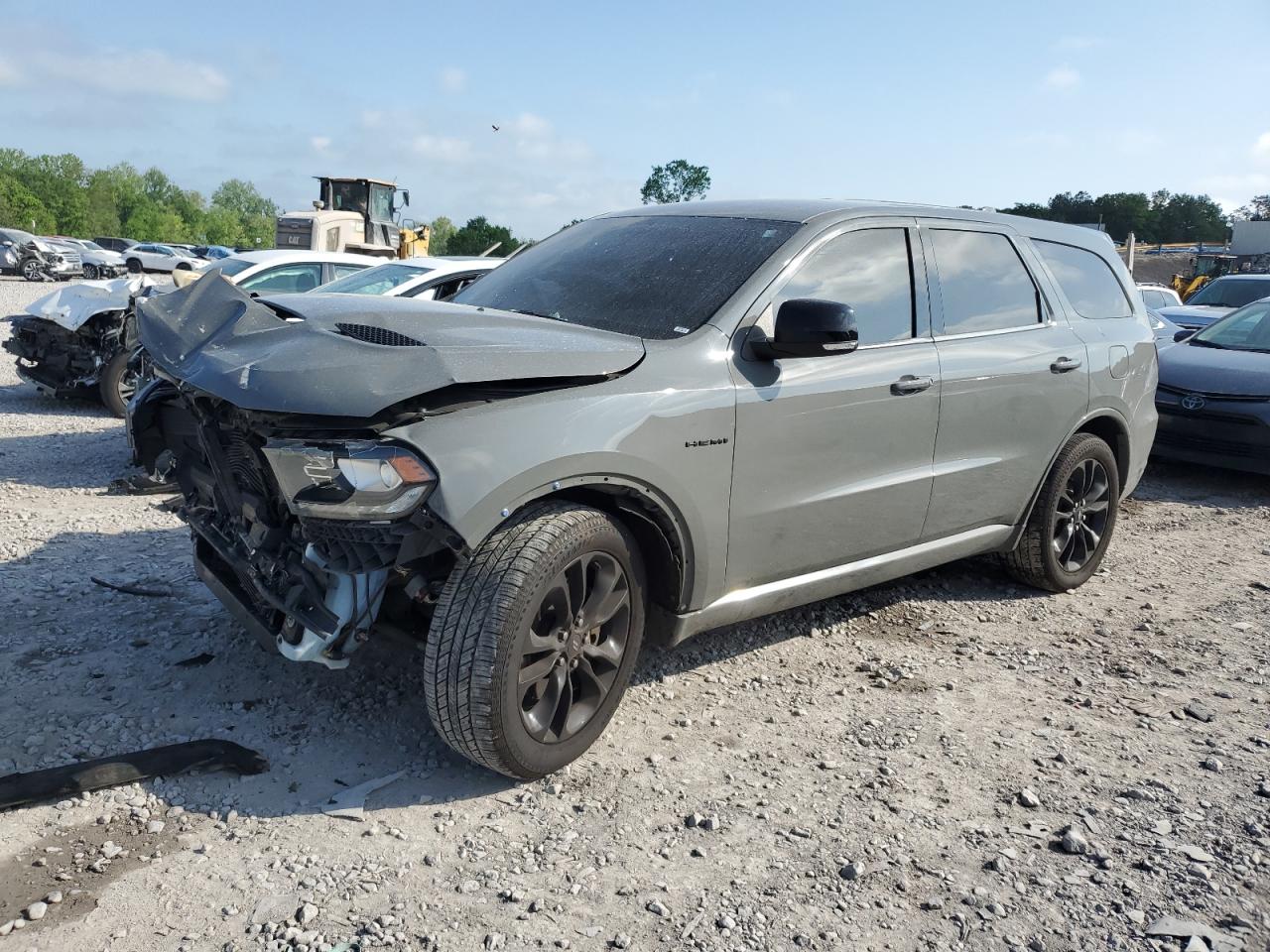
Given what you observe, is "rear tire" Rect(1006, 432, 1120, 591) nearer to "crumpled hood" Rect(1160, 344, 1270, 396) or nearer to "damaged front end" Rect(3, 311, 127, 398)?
"crumpled hood" Rect(1160, 344, 1270, 396)

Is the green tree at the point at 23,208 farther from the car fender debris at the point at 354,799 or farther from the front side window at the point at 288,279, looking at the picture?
the car fender debris at the point at 354,799

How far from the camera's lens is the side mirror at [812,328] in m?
3.39

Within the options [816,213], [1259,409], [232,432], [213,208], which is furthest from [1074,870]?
[213,208]

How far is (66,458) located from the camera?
776cm

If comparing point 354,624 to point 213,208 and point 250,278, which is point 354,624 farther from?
point 213,208

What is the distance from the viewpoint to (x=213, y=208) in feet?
396

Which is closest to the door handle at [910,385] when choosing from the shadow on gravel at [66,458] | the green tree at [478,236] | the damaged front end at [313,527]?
the damaged front end at [313,527]

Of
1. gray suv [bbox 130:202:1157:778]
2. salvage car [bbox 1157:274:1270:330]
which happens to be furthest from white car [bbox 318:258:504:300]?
salvage car [bbox 1157:274:1270:330]

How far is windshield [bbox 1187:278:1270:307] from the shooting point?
14.3 m

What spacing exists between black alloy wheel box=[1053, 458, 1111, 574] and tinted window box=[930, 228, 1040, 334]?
0.92 meters

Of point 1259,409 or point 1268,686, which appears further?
point 1259,409

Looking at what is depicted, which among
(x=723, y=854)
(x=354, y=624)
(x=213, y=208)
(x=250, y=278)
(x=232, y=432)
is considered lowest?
(x=723, y=854)

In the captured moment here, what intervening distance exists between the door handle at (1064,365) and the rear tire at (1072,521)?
1.25 feet

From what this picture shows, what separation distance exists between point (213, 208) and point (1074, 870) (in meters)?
132
